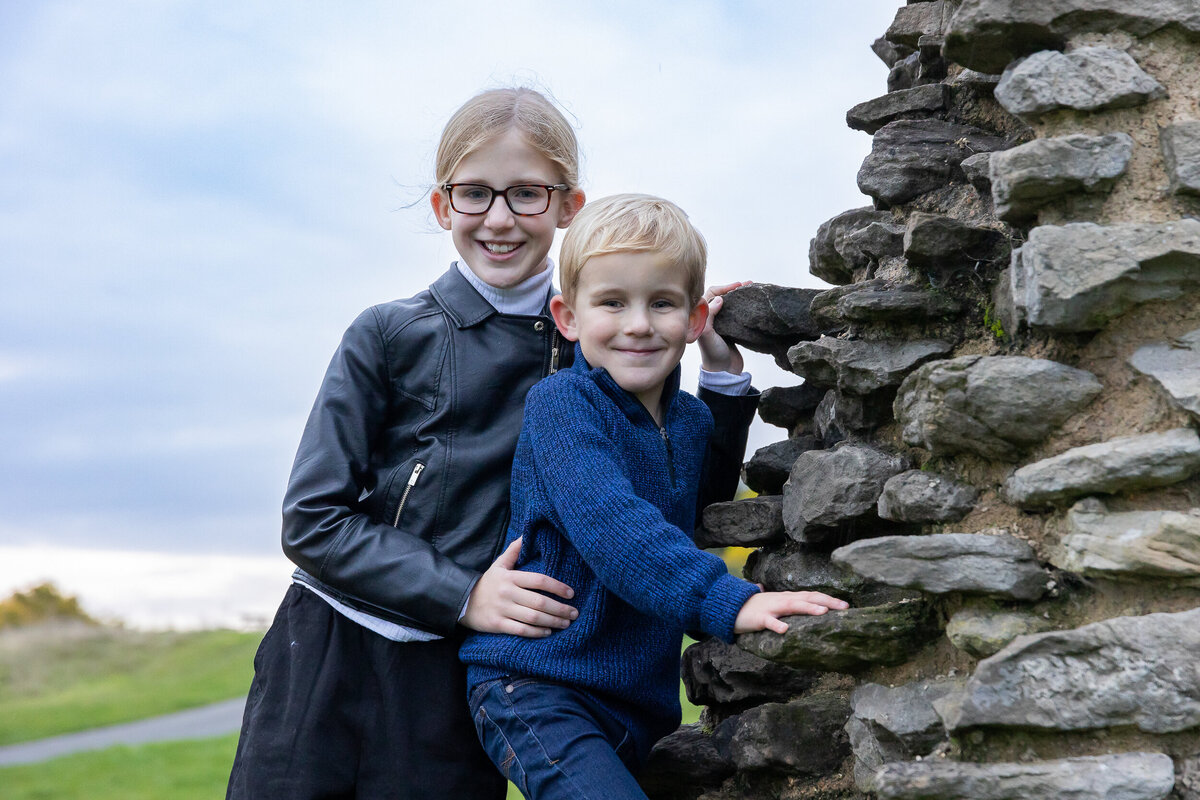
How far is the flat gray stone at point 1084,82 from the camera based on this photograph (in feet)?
6.52

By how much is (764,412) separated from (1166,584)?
4.14 ft

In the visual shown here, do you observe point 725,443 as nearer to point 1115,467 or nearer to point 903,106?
point 903,106

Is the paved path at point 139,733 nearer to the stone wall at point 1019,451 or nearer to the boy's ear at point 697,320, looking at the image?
the boy's ear at point 697,320

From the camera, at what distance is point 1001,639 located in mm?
1889

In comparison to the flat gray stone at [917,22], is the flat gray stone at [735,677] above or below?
below

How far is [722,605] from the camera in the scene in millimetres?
2096

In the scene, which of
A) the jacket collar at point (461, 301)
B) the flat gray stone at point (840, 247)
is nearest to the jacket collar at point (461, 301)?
the jacket collar at point (461, 301)

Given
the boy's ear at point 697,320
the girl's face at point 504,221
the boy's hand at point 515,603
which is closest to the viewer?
the boy's hand at point 515,603

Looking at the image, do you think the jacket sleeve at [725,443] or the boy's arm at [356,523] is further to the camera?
the jacket sleeve at [725,443]

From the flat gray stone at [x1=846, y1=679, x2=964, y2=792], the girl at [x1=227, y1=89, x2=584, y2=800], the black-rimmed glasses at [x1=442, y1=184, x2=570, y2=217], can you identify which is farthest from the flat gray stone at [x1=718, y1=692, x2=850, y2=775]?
the black-rimmed glasses at [x1=442, y1=184, x2=570, y2=217]

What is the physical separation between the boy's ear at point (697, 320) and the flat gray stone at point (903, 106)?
67 centimetres

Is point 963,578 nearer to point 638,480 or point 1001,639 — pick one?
point 1001,639

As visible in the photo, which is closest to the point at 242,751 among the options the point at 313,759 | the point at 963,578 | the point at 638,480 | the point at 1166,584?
the point at 313,759

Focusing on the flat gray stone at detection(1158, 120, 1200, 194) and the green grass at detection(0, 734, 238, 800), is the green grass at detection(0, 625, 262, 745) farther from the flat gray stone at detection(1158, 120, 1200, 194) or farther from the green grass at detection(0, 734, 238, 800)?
the flat gray stone at detection(1158, 120, 1200, 194)
